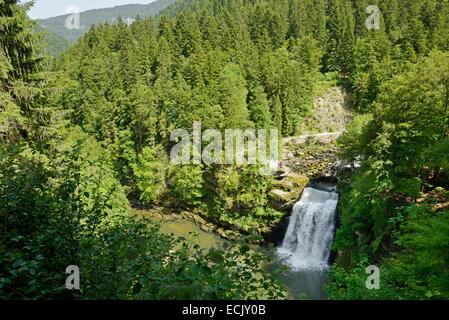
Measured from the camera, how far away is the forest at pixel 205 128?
5.24m

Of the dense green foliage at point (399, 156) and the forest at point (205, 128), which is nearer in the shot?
the forest at point (205, 128)

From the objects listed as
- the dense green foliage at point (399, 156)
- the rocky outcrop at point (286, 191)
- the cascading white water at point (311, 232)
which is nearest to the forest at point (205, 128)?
the dense green foliage at point (399, 156)

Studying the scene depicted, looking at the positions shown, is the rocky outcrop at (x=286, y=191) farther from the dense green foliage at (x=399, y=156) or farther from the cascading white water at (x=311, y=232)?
the dense green foliage at (x=399, y=156)

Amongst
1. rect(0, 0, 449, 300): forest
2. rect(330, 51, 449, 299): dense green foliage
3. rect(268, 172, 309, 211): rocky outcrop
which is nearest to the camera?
rect(0, 0, 449, 300): forest

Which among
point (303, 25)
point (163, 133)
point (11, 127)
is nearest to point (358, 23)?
point (303, 25)

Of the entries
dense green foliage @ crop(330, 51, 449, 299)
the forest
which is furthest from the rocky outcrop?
dense green foliage @ crop(330, 51, 449, 299)

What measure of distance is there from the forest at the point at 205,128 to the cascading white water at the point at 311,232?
5.84 feet

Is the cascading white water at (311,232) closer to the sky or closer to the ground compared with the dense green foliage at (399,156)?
closer to the ground

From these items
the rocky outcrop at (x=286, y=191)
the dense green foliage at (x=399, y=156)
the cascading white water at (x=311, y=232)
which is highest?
the dense green foliage at (x=399, y=156)

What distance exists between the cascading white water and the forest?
5.84 ft

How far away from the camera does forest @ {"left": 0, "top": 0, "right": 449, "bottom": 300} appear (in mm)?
5242

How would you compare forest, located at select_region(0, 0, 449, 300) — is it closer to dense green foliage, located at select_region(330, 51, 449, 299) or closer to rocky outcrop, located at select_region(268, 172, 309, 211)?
dense green foliage, located at select_region(330, 51, 449, 299)
